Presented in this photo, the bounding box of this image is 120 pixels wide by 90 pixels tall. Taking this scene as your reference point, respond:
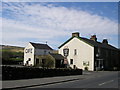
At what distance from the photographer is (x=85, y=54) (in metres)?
54.4

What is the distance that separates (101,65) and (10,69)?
38.9m

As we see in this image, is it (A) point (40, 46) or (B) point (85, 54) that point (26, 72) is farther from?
(A) point (40, 46)

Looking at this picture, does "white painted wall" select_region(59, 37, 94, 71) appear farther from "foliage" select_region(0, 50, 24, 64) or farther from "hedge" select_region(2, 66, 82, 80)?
"hedge" select_region(2, 66, 82, 80)

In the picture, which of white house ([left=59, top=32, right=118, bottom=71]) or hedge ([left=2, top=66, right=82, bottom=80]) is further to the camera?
white house ([left=59, top=32, right=118, bottom=71])

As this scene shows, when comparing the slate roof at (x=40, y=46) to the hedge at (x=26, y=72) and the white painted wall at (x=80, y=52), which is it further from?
the hedge at (x=26, y=72)

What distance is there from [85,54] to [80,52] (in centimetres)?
172

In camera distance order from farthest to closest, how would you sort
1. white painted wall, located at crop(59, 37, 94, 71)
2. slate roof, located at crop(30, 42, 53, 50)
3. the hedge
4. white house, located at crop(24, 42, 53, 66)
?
1. slate roof, located at crop(30, 42, 53, 50)
2. white house, located at crop(24, 42, 53, 66)
3. white painted wall, located at crop(59, 37, 94, 71)
4. the hedge

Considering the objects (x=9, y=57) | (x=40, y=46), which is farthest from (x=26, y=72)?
(x=40, y=46)

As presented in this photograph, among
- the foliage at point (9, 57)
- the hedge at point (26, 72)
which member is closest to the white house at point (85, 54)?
the foliage at point (9, 57)

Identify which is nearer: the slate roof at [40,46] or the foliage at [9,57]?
the foliage at [9,57]

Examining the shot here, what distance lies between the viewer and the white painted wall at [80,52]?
5312cm

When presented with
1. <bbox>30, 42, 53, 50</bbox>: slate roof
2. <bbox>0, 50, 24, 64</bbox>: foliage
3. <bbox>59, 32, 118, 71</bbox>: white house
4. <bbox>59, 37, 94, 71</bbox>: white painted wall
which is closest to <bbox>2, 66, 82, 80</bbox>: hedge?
<bbox>0, 50, 24, 64</bbox>: foliage

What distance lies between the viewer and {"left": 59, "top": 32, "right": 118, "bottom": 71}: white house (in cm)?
5316

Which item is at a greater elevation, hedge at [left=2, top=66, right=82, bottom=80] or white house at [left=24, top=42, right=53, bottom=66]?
white house at [left=24, top=42, right=53, bottom=66]
